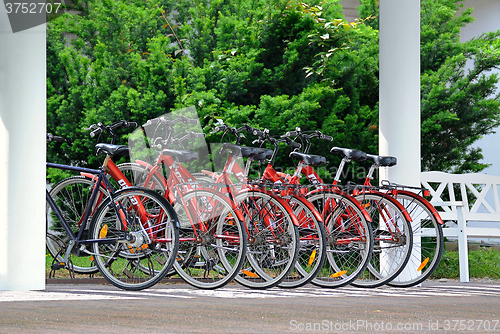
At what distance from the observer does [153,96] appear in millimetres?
6250

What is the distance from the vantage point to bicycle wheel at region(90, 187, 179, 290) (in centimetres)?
404

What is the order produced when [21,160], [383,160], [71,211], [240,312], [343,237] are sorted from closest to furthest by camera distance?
[240,312], [21,160], [343,237], [383,160], [71,211]

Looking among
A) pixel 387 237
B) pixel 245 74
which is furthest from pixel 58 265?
pixel 245 74

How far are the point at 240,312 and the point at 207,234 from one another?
1.37 m

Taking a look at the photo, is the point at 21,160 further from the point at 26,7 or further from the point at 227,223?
the point at 227,223

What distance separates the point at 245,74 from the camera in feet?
21.0

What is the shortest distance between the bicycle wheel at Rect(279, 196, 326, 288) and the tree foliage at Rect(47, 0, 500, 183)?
5.80 feet

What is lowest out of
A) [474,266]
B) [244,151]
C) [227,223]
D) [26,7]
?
[474,266]

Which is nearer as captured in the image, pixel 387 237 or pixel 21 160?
pixel 21 160

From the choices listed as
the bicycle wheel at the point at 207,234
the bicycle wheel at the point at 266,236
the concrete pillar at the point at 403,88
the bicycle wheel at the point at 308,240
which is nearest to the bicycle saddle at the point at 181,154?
the bicycle wheel at the point at 207,234

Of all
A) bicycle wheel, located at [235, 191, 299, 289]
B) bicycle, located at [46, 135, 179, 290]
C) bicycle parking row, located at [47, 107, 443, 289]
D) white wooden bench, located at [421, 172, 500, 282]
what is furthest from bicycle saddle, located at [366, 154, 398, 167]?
bicycle, located at [46, 135, 179, 290]

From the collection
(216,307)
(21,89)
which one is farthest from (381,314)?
(21,89)

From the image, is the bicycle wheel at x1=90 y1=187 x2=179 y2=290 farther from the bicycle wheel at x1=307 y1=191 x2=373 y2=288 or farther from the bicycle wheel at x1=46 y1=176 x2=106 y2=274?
the bicycle wheel at x1=307 y1=191 x2=373 y2=288

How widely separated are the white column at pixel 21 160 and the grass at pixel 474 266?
12.9ft
